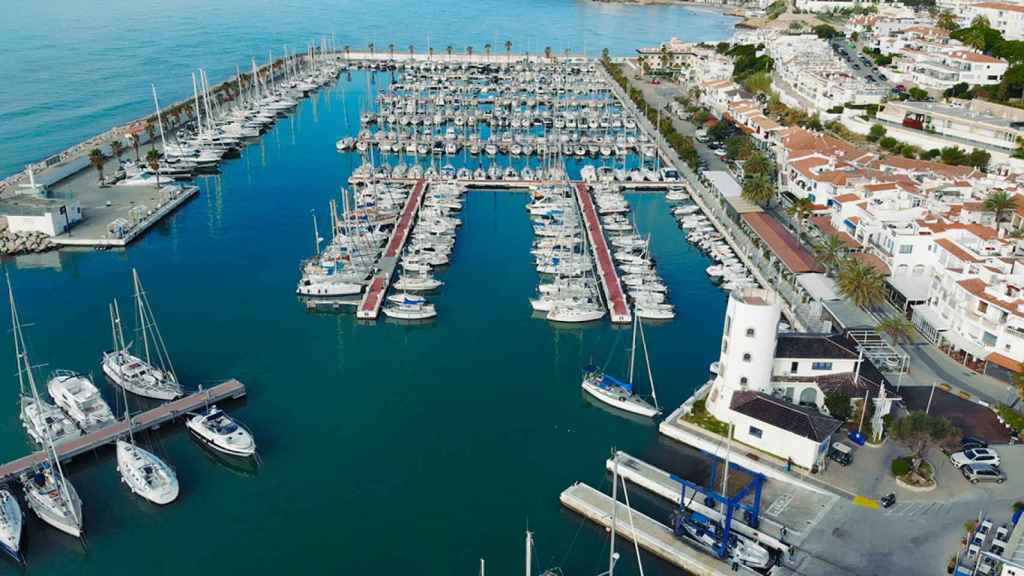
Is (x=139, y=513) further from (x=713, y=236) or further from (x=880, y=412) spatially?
(x=713, y=236)

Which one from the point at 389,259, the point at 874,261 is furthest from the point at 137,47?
the point at 874,261

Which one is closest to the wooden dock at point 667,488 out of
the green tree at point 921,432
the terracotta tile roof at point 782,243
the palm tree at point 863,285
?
the green tree at point 921,432

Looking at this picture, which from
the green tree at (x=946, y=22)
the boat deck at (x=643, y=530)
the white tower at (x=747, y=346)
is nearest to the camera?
the boat deck at (x=643, y=530)

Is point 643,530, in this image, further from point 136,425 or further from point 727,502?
point 136,425

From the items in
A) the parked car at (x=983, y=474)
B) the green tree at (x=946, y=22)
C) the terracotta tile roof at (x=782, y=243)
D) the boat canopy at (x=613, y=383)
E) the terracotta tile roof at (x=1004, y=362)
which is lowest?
the boat canopy at (x=613, y=383)

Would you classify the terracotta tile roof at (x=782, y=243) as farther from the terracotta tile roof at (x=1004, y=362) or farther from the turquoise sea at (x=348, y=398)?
the terracotta tile roof at (x=1004, y=362)

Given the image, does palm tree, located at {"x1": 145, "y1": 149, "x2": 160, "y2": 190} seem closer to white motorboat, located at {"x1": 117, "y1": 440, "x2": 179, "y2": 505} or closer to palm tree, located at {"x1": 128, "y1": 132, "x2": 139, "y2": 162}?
palm tree, located at {"x1": 128, "y1": 132, "x2": 139, "y2": 162}

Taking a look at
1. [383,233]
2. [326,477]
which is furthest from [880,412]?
[383,233]
